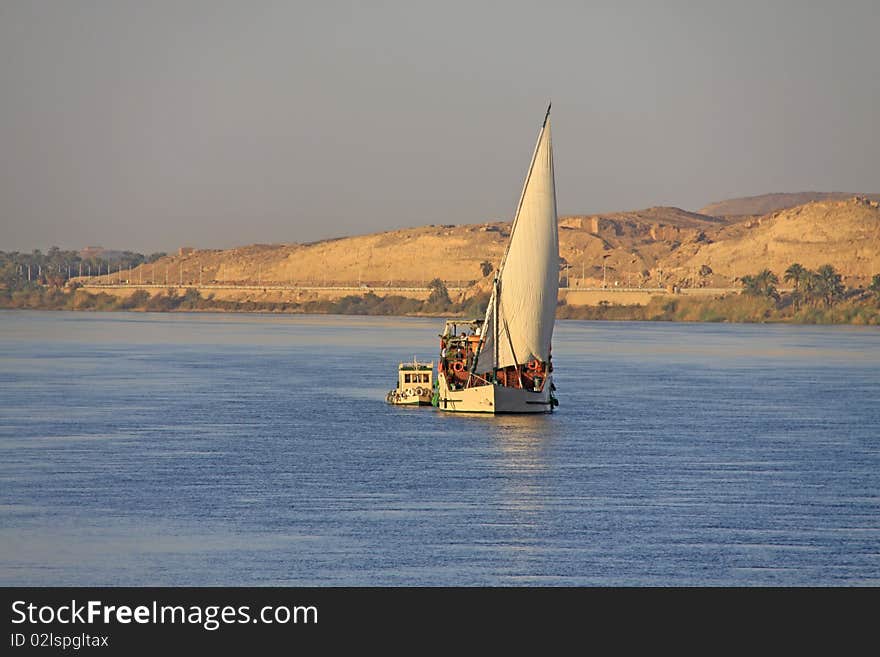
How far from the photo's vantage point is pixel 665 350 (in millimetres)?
135625

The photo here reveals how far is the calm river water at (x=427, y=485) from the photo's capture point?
31422 mm

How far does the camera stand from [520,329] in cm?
6312

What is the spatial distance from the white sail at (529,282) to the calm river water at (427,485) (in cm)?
271

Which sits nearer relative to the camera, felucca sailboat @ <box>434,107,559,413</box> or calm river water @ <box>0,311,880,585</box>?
calm river water @ <box>0,311,880,585</box>

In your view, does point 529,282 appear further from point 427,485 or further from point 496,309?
point 427,485

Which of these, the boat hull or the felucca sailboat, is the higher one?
the felucca sailboat

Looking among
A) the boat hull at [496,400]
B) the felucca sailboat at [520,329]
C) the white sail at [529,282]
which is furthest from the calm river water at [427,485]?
the white sail at [529,282]

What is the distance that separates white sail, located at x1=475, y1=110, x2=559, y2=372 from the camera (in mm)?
62844

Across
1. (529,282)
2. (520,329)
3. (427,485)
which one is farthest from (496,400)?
(427,485)

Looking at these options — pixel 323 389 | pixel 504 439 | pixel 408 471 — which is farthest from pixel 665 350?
pixel 408 471

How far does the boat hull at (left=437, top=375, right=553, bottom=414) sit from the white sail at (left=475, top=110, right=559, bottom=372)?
1017 mm

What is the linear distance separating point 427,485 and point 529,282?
22.0 m

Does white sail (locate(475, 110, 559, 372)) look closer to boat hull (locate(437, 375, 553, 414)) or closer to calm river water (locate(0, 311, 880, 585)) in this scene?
boat hull (locate(437, 375, 553, 414))

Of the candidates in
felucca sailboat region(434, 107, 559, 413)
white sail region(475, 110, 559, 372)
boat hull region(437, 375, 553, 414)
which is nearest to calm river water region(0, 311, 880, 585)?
boat hull region(437, 375, 553, 414)
